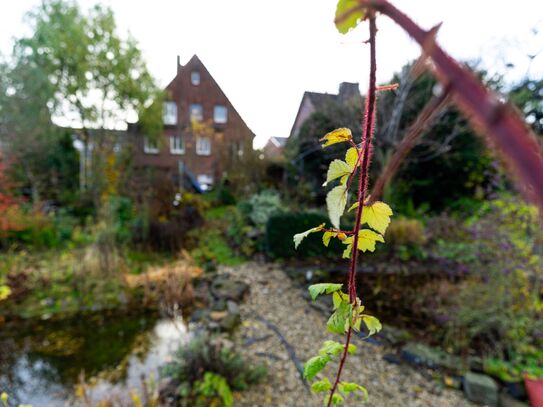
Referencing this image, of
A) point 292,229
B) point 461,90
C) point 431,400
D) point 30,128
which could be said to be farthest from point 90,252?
point 30,128

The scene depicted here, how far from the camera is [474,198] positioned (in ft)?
30.3

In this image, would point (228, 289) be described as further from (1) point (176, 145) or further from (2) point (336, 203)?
(1) point (176, 145)

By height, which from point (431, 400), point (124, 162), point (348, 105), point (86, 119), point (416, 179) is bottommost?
point (431, 400)

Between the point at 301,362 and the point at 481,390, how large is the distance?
1561 millimetres

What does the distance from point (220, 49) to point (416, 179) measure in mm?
10211

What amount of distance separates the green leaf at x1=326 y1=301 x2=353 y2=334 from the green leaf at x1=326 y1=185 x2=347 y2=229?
15cm

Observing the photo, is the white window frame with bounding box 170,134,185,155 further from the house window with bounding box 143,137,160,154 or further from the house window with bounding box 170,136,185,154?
the house window with bounding box 143,137,160,154

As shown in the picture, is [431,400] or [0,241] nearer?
[431,400]

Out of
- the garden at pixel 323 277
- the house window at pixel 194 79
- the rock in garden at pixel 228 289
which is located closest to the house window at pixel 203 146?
the garden at pixel 323 277

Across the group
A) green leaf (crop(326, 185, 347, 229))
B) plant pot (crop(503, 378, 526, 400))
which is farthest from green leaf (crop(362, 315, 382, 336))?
plant pot (crop(503, 378, 526, 400))

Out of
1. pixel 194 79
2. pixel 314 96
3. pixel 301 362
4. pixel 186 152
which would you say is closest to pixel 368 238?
pixel 194 79

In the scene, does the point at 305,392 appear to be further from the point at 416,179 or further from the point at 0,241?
the point at 416,179

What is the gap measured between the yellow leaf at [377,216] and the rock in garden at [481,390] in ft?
10.3

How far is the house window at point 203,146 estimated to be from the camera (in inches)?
471
